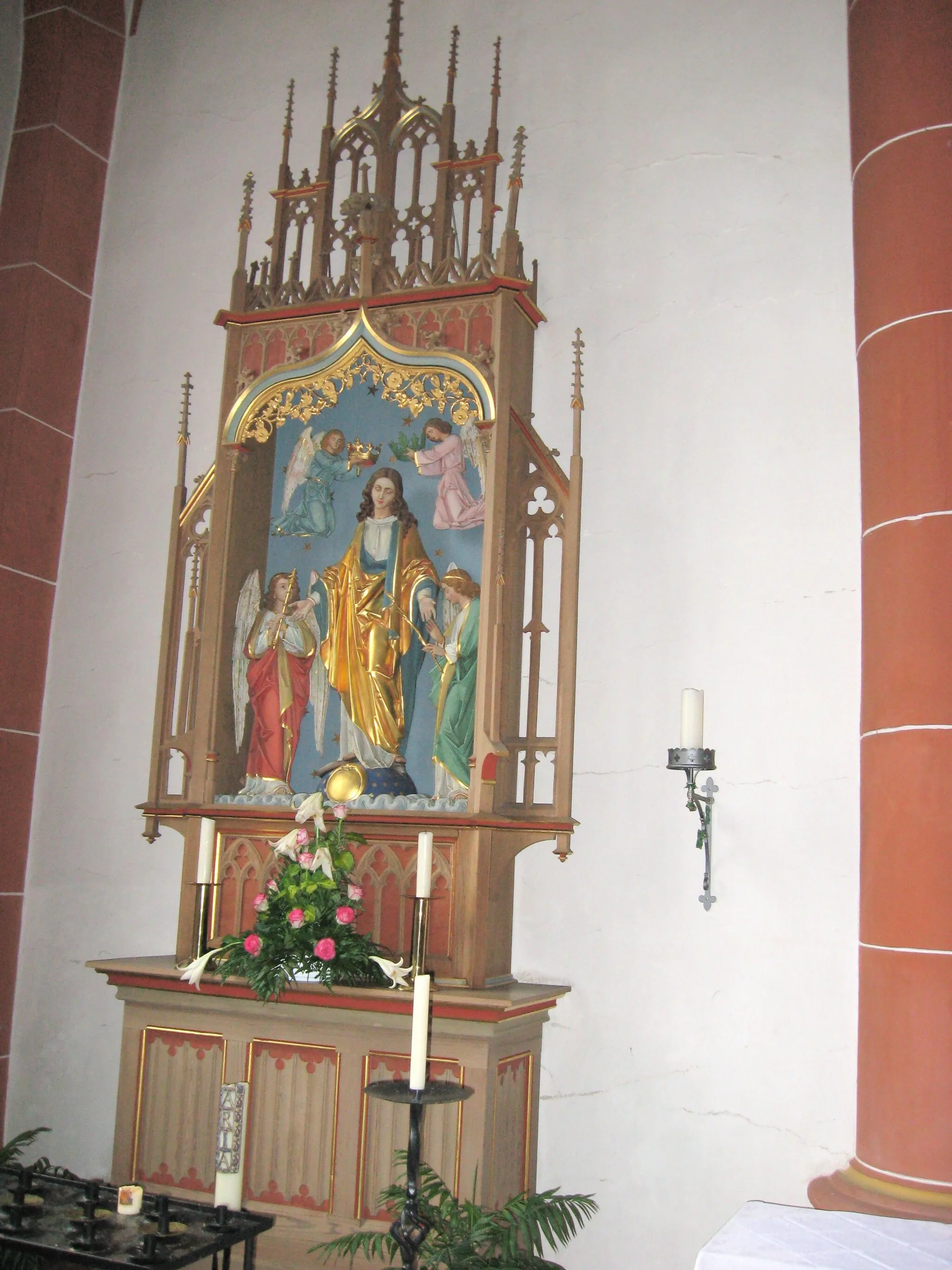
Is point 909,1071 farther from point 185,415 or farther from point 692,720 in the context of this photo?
point 185,415

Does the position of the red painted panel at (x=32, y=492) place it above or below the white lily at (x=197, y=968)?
above

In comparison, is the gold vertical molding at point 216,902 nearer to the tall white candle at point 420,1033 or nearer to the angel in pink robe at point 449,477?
the angel in pink robe at point 449,477

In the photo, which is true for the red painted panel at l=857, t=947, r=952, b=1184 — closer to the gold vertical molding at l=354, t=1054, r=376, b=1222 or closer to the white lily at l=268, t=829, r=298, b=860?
the gold vertical molding at l=354, t=1054, r=376, b=1222

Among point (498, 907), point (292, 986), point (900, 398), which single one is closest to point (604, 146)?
point (900, 398)

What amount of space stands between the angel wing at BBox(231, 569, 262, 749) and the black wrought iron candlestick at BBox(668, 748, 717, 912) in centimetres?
186

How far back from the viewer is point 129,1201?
11.1ft

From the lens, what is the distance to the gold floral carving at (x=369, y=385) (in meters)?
5.02

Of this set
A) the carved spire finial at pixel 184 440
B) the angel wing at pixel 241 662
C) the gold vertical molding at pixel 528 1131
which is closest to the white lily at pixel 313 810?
the angel wing at pixel 241 662

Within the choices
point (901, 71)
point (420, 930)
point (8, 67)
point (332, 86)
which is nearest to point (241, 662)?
point (420, 930)

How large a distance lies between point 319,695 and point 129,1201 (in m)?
2.22

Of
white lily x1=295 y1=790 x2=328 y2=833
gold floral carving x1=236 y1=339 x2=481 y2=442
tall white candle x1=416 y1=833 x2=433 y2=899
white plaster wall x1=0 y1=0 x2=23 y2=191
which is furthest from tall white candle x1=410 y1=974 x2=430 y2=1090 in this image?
white plaster wall x1=0 y1=0 x2=23 y2=191

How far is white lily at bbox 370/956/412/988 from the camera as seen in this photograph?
4270mm

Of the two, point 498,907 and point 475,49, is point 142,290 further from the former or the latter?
point 498,907

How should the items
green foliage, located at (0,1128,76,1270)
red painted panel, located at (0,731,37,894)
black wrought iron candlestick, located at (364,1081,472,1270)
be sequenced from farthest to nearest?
red painted panel, located at (0,731,37,894) < green foliage, located at (0,1128,76,1270) < black wrought iron candlestick, located at (364,1081,472,1270)
